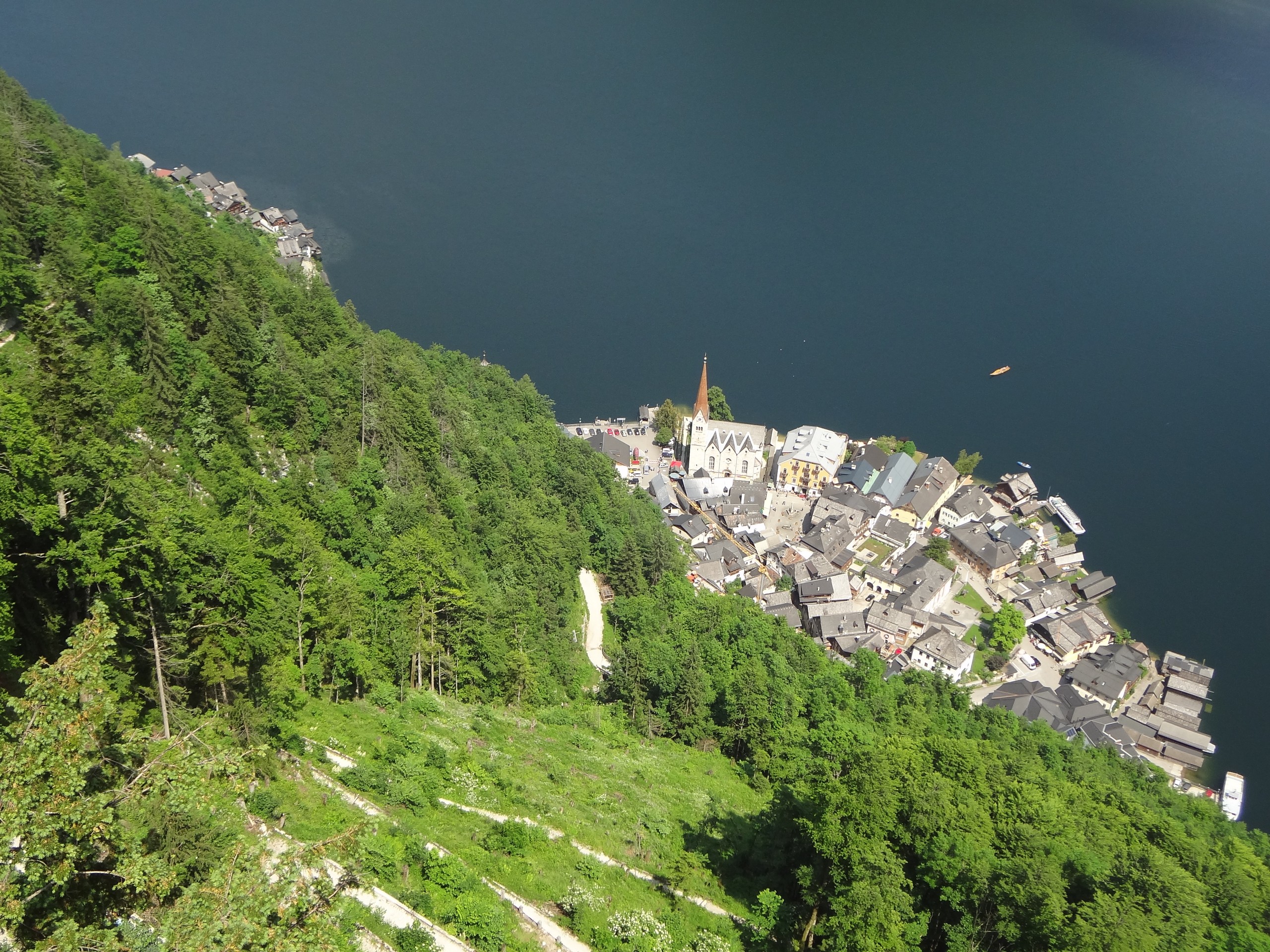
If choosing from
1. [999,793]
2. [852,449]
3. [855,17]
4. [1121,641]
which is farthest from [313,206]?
[855,17]

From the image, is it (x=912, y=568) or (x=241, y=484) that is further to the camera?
(x=912, y=568)

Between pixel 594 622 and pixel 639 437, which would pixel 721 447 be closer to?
pixel 639 437

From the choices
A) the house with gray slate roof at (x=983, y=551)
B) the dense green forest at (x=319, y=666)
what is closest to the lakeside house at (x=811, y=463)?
the house with gray slate roof at (x=983, y=551)

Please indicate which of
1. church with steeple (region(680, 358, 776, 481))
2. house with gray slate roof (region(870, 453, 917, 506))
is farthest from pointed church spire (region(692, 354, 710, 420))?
house with gray slate roof (region(870, 453, 917, 506))

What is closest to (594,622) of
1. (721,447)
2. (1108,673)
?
(721,447)

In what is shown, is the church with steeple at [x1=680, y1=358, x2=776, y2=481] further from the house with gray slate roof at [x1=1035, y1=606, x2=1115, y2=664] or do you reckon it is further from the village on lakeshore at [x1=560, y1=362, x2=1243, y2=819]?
the house with gray slate roof at [x1=1035, y1=606, x2=1115, y2=664]

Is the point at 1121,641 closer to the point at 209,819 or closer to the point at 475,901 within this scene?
the point at 475,901
